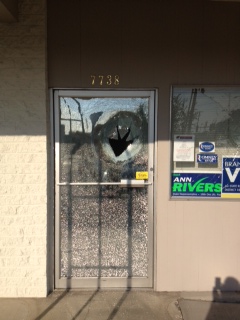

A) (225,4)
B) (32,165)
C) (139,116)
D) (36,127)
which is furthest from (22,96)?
(225,4)

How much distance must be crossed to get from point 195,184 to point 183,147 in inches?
16.5

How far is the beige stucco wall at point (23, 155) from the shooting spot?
11.6 ft

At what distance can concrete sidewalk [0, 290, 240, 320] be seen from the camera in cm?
329

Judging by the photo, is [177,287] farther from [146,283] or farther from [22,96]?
[22,96]

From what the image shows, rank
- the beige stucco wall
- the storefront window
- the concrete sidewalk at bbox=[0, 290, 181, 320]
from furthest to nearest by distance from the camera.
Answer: the storefront window < the beige stucco wall < the concrete sidewalk at bbox=[0, 290, 181, 320]

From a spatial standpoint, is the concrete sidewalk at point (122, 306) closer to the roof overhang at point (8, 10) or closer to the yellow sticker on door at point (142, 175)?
the yellow sticker on door at point (142, 175)

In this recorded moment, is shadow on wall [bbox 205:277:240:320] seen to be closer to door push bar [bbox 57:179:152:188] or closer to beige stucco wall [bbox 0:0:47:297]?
door push bar [bbox 57:179:152:188]

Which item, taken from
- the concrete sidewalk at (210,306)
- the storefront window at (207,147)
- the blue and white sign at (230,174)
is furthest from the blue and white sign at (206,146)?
the concrete sidewalk at (210,306)

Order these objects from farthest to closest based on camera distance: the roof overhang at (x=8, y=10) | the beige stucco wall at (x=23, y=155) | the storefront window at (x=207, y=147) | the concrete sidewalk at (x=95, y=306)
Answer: the storefront window at (x=207, y=147)
the beige stucco wall at (x=23, y=155)
the concrete sidewalk at (x=95, y=306)
the roof overhang at (x=8, y=10)

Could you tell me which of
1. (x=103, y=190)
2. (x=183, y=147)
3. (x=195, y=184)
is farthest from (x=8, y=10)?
(x=195, y=184)

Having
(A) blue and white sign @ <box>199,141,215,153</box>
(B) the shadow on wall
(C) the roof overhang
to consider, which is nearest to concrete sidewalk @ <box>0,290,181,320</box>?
(B) the shadow on wall

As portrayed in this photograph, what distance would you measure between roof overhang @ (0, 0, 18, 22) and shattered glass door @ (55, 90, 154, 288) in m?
0.84

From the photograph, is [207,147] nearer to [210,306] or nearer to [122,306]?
[210,306]

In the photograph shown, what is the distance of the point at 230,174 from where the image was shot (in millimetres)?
3744
